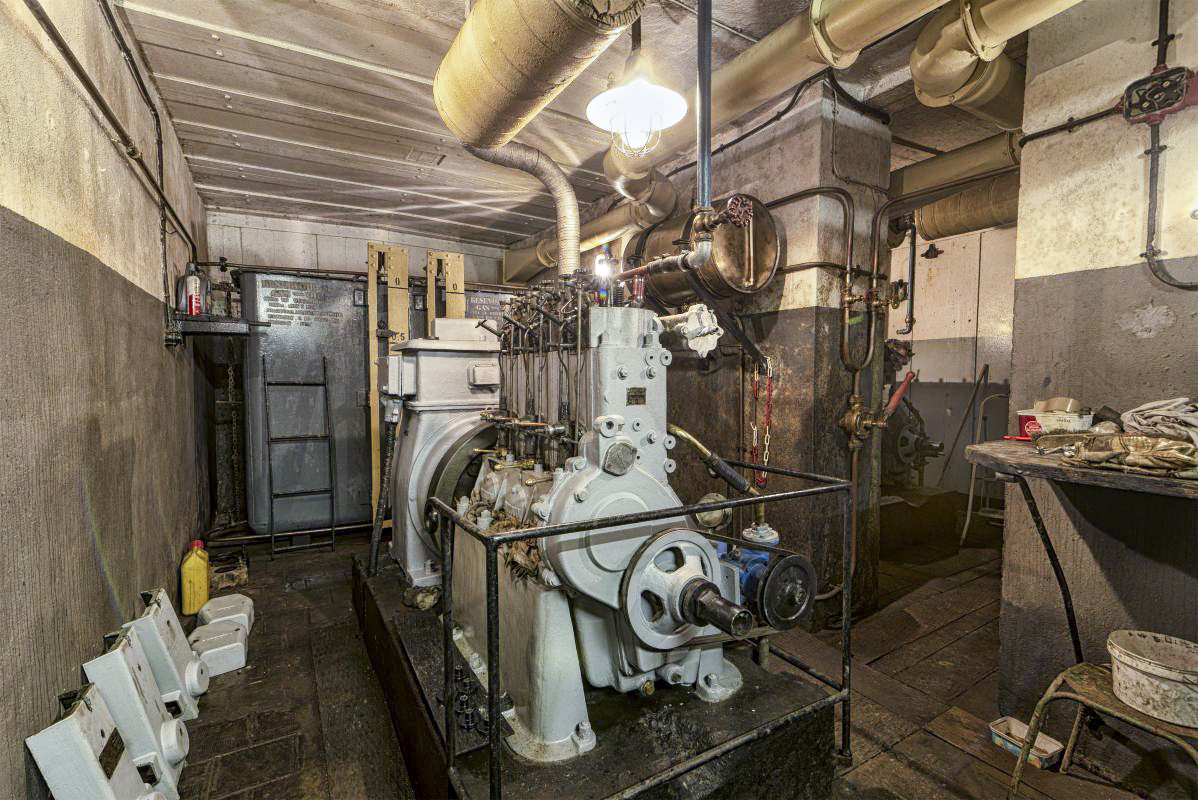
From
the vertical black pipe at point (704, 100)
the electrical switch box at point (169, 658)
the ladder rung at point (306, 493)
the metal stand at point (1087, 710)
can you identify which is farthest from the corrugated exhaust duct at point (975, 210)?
the ladder rung at point (306, 493)

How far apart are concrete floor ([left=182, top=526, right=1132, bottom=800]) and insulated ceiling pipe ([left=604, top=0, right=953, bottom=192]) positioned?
279 centimetres

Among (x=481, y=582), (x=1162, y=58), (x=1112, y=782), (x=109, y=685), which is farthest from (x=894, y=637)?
(x=109, y=685)

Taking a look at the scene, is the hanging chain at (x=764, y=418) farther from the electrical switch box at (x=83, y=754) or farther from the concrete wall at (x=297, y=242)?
the concrete wall at (x=297, y=242)

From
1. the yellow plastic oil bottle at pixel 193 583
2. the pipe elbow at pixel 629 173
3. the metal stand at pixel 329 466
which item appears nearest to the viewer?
the yellow plastic oil bottle at pixel 193 583

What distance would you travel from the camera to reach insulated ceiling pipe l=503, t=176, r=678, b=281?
12.5 ft

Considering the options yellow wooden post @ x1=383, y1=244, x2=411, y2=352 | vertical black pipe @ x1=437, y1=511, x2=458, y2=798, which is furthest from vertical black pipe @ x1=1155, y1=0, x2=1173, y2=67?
yellow wooden post @ x1=383, y1=244, x2=411, y2=352

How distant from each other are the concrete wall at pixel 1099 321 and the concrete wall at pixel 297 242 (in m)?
5.67

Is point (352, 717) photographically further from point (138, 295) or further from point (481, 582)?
point (138, 295)

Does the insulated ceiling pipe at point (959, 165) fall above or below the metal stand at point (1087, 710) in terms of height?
above

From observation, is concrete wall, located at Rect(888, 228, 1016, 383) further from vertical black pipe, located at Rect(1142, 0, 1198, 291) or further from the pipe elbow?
vertical black pipe, located at Rect(1142, 0, 1198, 291)

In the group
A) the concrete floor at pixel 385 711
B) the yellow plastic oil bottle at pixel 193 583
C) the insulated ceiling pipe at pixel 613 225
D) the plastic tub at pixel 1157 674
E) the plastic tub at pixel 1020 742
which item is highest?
the insulated ceiling pipe at pixel 613 225

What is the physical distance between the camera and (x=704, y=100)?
7.32 ft

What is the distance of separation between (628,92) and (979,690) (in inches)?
126

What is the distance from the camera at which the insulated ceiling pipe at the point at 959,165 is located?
322 centimetres
